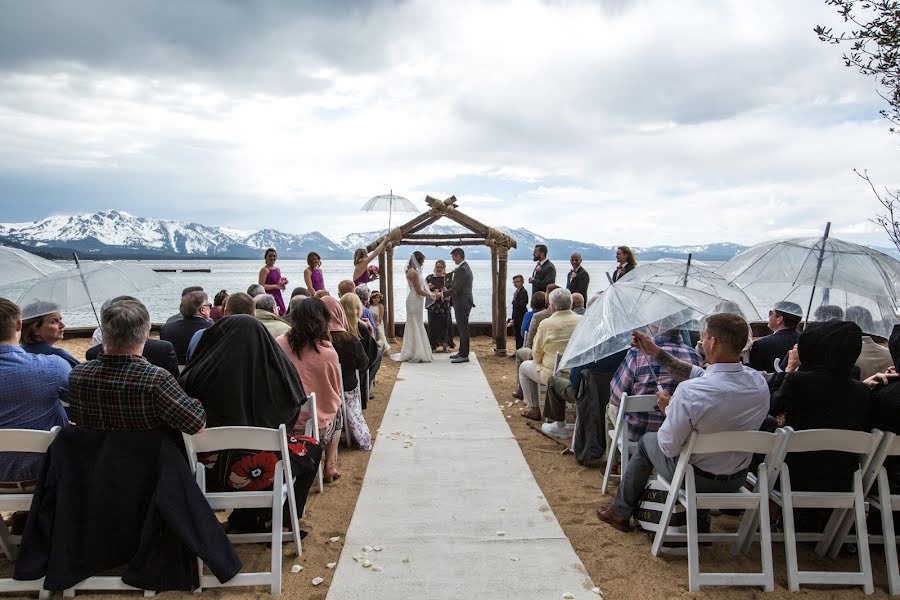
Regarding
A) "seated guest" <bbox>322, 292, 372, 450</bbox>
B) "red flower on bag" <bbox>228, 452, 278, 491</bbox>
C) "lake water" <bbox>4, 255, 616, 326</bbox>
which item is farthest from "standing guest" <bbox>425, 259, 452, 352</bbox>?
"red flower on bag" <bbox>228, 452, 278, 491</bbox>

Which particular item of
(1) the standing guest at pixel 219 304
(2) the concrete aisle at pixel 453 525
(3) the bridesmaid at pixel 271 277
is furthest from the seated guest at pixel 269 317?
(3) the bridesmaid at pixel 271 277

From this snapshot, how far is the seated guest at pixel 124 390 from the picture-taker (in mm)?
2625

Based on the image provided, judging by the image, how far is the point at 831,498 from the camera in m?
3.06

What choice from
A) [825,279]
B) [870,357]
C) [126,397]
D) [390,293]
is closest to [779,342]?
[870,357]

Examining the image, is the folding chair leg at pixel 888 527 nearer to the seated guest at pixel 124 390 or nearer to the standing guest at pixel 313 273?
the seated guest at pixel 124 390

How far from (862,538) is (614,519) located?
133cm

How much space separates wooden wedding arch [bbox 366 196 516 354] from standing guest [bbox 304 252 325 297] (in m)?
1.42

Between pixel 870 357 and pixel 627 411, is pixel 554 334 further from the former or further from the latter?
pixel 870 357

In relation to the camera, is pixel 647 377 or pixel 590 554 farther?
pixel 647 377

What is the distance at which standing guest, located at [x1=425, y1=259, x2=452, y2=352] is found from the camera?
35.4 feet

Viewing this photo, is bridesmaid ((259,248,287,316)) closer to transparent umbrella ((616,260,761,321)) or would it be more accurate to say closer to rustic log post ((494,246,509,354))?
rustic log post ((494,246,509,354))

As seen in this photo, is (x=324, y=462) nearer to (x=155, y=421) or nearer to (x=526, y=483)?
(x=526, y=483)

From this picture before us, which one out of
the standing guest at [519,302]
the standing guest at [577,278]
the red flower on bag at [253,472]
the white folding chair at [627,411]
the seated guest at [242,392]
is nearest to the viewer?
the seated guest at [242,392]

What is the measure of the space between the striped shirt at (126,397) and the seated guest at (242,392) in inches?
16.2
